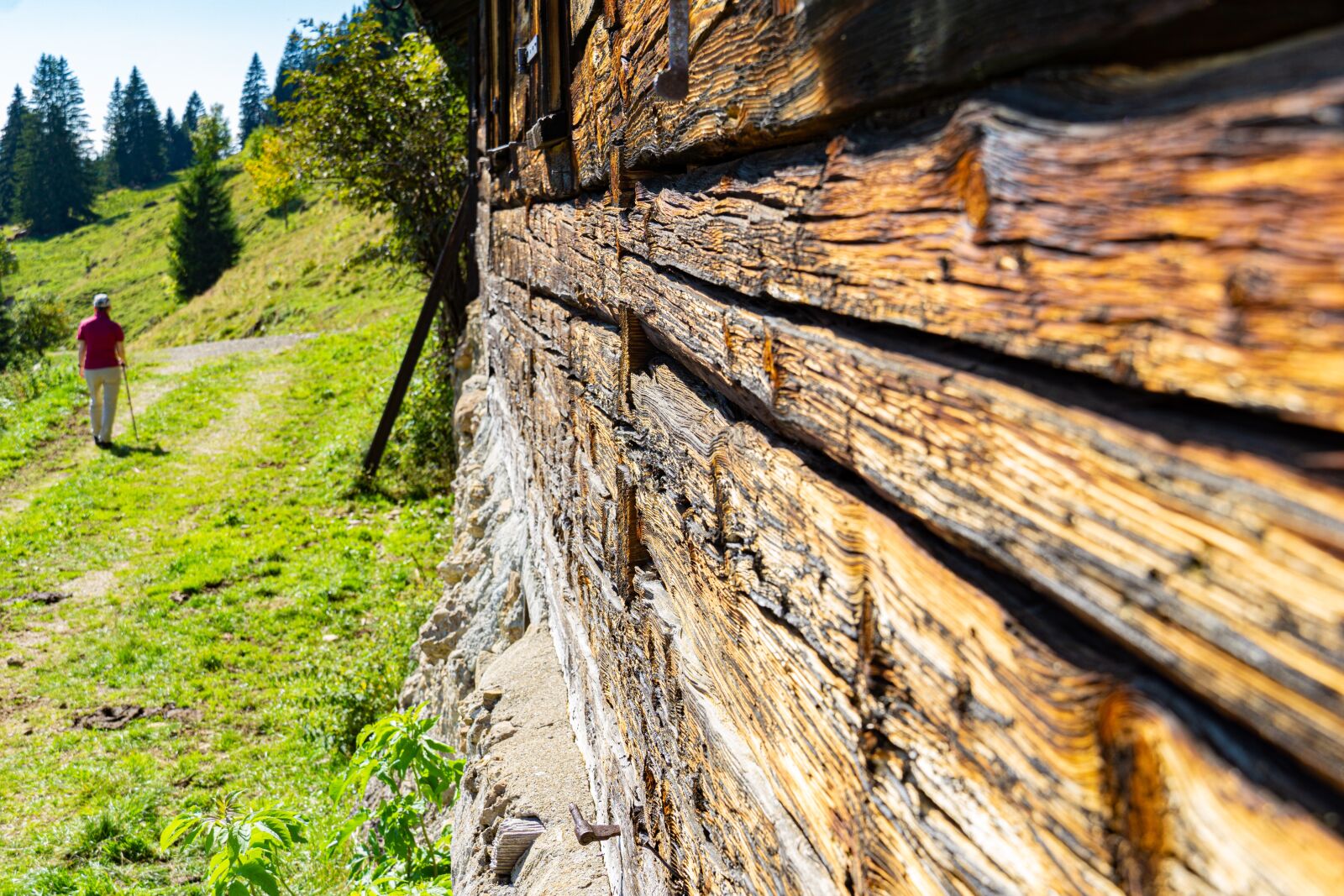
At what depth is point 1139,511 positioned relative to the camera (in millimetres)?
517

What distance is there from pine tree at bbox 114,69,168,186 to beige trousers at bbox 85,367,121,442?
94313mm

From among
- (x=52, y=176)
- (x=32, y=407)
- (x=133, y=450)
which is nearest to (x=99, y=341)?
(x=133, y=450)

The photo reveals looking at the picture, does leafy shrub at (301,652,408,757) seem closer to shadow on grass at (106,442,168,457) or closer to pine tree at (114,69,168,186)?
shadow on grass at (106,442,168,457)

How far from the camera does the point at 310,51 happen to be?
469 inches

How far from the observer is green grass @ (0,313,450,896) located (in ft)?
16.9

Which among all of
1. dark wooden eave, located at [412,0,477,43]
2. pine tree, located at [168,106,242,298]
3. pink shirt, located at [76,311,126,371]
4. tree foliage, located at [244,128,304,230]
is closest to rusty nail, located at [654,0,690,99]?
dark wooden eave, located at [412,0,477,43]

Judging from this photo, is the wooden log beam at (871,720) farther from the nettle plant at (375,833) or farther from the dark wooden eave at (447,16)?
the dark wooden eave at (447,16)

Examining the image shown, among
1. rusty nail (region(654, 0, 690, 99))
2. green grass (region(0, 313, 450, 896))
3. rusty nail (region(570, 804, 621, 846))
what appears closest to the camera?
rusty nail (region(654, 0, 690, 99))

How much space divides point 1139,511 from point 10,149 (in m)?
110

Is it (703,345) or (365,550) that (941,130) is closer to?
(703,345)

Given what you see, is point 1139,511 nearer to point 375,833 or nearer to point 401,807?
point 401,807

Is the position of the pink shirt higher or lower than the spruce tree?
lower

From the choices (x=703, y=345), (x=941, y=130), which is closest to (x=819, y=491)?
(x=941, y=130)

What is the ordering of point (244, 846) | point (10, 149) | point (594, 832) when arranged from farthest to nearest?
point (10, 149) < point (244, 846) < point (594, 832)
